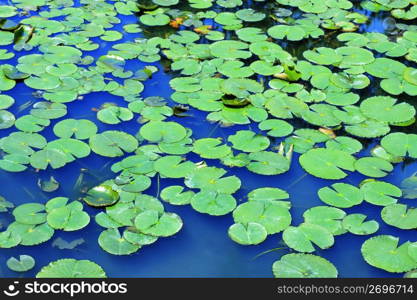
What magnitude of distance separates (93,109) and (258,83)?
1.24 metres

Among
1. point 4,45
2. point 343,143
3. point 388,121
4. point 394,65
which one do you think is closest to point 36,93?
point 4,45

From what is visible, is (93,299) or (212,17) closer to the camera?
(93,299)

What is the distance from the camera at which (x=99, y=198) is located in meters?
2.98

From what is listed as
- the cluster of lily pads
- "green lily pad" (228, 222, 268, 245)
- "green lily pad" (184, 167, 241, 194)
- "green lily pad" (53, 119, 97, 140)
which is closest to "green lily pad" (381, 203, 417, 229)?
the cluster of lily pads

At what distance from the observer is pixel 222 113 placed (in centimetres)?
372

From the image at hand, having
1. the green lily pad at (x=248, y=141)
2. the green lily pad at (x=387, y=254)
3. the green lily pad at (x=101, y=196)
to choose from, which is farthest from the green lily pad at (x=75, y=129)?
the green lily pad at (x=387, y=254)

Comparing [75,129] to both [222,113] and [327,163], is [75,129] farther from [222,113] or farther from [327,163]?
[327,163]

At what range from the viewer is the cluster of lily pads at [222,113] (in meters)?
2.86

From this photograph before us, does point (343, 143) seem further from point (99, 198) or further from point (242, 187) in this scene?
point (99, 198)

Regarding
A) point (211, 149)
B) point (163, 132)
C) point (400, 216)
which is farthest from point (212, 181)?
point (400, 216)

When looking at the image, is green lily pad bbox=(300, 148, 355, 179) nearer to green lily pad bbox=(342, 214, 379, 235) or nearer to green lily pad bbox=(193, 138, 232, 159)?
green lily pad bbox=(342, 214, 379, 235)

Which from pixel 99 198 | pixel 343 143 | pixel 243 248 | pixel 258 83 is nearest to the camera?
pixel 243 248

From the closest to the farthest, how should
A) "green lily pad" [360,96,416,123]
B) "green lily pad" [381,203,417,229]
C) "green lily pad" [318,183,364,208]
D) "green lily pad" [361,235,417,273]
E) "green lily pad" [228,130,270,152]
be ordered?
"green lily pad" [361,235,417,273], "green lily pad" [381,203,417,229], "green lily pad" [318,183,364,208], "green lily pad" [228,130,270,152], "green lily pad" [360,96,416,123]

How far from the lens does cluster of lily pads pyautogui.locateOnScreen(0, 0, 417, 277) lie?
9.38ft
